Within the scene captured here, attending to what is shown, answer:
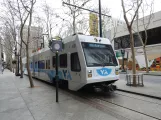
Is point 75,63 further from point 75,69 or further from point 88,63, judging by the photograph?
point 88,63

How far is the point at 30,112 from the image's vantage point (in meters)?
5.16

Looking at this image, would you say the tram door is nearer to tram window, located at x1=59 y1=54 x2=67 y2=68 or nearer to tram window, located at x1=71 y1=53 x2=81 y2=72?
tram window, located at x1=71 y1=53 x2=81 y2=72

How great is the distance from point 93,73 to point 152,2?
15.1 metres

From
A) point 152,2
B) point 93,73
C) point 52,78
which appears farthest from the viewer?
point 152,2

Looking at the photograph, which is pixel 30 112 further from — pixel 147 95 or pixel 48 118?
pixel 147 95

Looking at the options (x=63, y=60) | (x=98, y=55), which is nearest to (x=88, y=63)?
(x=98, y=55)

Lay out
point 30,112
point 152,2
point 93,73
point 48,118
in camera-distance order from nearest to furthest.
Result: point 48,118 → point 30,112 → point 93,73 → point 152,2

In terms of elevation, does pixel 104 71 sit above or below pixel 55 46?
below

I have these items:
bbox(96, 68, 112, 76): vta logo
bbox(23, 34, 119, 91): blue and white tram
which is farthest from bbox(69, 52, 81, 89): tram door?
bbox(96, 68, 112, 76): vta logo

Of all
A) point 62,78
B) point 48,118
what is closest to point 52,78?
point 62,78

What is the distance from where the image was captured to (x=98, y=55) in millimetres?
7402

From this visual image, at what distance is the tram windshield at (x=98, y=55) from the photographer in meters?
7.03

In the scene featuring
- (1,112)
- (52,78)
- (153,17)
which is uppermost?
(153,17)

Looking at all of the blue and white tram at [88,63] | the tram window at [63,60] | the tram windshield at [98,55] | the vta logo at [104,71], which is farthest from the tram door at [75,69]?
the vta logo at [104,71]
